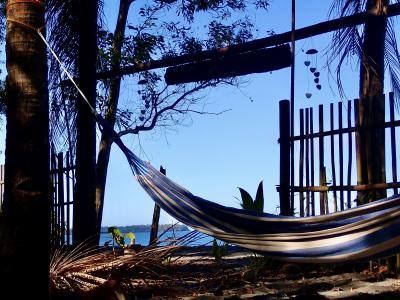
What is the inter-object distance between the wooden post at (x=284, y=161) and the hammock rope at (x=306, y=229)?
56.4 inches

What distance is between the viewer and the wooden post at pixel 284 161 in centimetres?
436

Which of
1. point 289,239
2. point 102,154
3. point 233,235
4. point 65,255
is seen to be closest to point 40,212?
point 65,255

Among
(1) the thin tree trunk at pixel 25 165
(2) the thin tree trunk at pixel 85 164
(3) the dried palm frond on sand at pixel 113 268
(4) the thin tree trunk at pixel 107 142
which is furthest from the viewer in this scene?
(4) the thin tree trunk at pixel 107 142

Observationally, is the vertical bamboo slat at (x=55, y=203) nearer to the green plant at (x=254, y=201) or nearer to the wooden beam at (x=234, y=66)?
the wooden beam at (x=234, y=66)

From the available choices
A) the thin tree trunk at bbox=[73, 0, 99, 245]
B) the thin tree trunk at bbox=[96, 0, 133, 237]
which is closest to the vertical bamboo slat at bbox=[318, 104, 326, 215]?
the thin tree trunk at bbox=[73, 0, 99, 245]

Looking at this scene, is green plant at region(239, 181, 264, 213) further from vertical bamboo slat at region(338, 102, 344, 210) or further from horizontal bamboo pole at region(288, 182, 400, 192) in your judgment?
vertical bamboo slat at region(338, 102, 344, 210)

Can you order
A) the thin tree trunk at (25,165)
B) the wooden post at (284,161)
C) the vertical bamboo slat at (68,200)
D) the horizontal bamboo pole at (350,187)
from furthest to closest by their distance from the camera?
the vertical bamboo slat at (68,200) < the wooden post at (284,161) < the horizontal bamboo pole at (350,187) < the thin tree trunk at (25,165)

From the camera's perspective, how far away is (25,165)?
7.76 feet

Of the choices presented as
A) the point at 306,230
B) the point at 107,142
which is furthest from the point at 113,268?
the point at 107,142

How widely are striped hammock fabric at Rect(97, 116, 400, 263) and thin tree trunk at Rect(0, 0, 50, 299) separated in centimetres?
83

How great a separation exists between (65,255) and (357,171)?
2137 mm

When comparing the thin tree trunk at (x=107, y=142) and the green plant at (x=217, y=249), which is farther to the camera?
the thin tree trunk at (x=107, y=142)

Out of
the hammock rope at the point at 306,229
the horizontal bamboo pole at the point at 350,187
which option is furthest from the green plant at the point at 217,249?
the hammock rope at the point at 306,229

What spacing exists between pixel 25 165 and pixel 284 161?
8.14 feet
